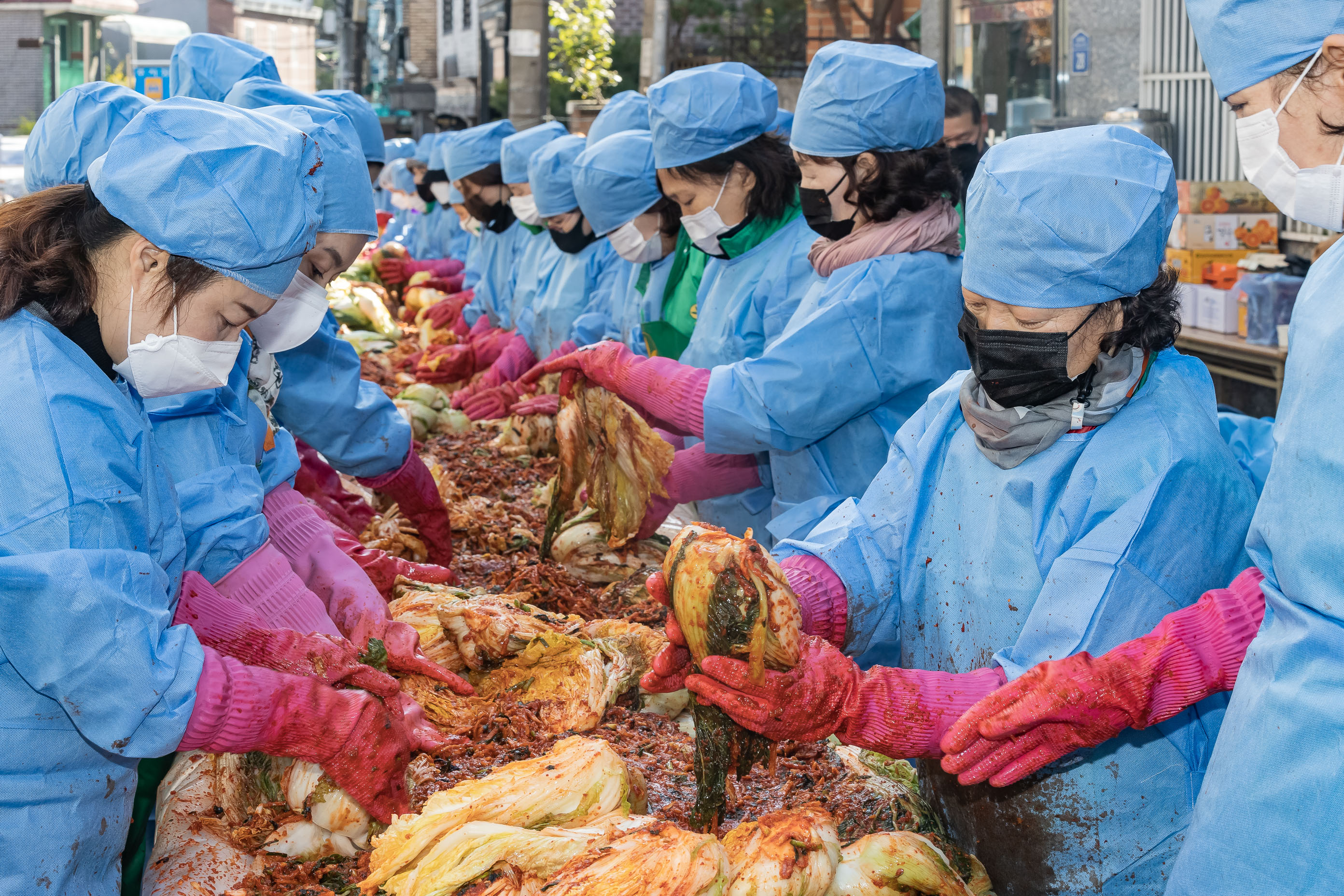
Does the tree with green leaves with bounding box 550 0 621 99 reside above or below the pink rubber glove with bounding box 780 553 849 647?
above

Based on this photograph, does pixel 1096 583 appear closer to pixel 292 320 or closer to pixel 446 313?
pixel 292 320

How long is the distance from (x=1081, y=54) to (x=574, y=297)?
5.68m

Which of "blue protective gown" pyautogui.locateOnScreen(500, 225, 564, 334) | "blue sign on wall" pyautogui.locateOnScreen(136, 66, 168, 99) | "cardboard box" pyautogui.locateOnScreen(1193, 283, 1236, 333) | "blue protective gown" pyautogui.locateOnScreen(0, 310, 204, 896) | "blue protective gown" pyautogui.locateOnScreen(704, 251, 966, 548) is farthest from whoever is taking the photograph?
"blue protective gown" pyautogui.locateOnScreen(500, 225, 564, 334)

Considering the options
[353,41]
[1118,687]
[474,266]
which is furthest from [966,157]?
[353,41]

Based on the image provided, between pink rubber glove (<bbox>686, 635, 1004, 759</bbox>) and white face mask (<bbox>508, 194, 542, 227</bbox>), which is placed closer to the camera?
pink rubber glove (<bbox>686, 635, 1004, 759</bbox>)

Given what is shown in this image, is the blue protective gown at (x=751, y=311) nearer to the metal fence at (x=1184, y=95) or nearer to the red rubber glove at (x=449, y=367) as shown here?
the red rubber glove at (x=449, y=367)

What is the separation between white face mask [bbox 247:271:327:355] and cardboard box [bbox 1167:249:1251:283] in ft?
19.3

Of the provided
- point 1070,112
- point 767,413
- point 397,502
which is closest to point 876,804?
point 767,413

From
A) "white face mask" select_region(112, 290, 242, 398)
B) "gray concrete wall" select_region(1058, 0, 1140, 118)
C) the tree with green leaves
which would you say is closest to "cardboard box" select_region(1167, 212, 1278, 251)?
"gray concrete wall" select_region(1058, 0, 1140, 118)

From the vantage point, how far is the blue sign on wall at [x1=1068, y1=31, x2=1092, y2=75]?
1018 centimetres

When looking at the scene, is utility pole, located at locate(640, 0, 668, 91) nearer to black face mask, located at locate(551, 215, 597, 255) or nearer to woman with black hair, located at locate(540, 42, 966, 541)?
black face mask, located at locate(551, 215, 597, 255)

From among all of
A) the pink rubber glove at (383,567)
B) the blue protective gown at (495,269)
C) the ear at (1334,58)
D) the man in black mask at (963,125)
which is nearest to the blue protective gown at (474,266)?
the blue protective gown at (495,269)

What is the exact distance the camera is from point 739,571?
2240 mm

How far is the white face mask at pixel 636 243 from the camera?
237 inches
